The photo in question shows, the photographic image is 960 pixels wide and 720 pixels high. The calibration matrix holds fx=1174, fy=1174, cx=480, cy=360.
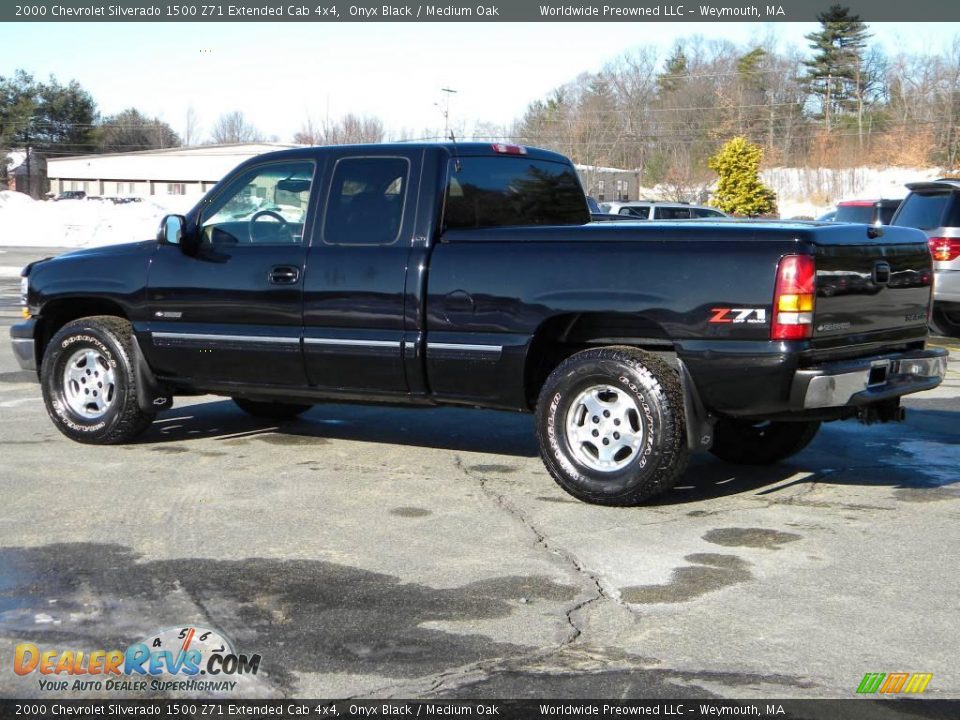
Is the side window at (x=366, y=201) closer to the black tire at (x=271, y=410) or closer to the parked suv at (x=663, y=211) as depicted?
the black tire at (x=271, y=410)

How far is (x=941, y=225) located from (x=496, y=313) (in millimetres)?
8294

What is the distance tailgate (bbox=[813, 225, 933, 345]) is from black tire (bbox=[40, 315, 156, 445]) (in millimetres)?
4457

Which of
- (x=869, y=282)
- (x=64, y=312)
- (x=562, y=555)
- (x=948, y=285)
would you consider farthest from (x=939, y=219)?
(x=64, y=312)

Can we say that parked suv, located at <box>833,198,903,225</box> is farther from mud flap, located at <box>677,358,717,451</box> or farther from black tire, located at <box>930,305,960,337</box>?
mud flap, located at <box>677,358,717,451</box>

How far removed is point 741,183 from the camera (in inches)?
1655

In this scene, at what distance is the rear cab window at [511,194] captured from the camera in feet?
23.1

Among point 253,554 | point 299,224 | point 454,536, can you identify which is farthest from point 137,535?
point 299,224

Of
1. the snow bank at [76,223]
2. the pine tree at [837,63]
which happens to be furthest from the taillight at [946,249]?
the pine tree at [837,63]

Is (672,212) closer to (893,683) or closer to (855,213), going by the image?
(855,213)

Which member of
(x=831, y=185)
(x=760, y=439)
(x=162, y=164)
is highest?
(x=162, y=164)

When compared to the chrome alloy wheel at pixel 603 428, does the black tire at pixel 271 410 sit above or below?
below

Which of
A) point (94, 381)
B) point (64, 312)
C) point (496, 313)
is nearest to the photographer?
point (496, 313)

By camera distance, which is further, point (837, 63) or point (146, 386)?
point (837, 63)

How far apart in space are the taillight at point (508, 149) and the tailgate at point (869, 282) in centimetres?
229
